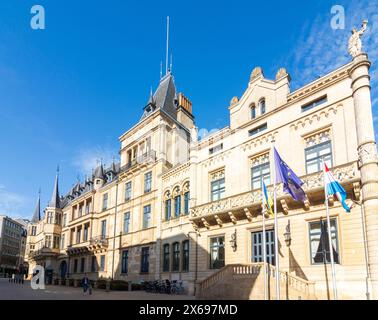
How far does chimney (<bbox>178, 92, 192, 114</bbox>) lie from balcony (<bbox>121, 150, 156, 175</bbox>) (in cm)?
809

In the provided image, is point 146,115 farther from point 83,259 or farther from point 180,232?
point 83,259

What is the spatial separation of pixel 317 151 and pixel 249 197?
5148 millimetres

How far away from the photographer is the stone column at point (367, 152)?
52.3ft

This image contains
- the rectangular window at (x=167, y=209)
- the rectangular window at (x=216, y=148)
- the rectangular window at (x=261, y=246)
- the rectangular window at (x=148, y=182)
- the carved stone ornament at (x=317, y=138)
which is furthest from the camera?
the rectangular window at (x=148, y=182)

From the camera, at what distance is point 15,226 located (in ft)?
406

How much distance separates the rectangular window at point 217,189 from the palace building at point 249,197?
0.08 m

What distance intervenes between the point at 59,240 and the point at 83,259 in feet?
44.3

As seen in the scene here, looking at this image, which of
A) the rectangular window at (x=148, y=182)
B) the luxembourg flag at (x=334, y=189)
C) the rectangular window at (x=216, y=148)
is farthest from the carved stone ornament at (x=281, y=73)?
the rectangular window at (x=148, y=182)

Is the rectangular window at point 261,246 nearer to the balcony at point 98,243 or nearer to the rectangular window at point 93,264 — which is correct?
the balcony at point 98,243

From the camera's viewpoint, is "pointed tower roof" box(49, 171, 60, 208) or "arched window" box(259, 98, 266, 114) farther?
"pointed tower roof" box(49, 171, 60, 208)

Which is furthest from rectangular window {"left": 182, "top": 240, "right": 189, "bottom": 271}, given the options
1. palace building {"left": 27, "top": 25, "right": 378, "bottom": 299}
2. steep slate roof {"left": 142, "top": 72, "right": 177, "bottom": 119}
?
steep slate roof {"left": 142, "top": 72, "right": 177, "bottom": 119}

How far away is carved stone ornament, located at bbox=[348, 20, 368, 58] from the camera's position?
62.4 feet

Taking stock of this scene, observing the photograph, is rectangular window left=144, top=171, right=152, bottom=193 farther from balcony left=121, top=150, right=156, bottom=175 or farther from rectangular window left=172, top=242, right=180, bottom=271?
rectangular window left=172, top=242, right=180, bottom=271

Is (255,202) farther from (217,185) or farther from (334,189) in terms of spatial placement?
(334,189)
